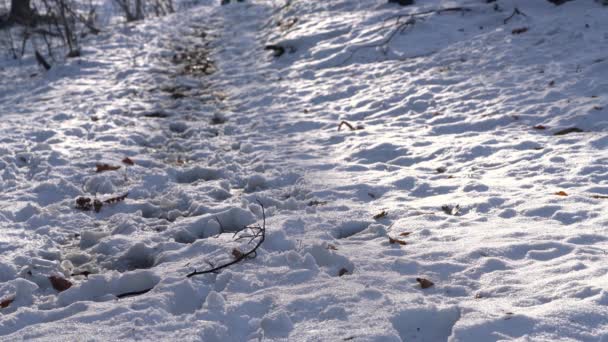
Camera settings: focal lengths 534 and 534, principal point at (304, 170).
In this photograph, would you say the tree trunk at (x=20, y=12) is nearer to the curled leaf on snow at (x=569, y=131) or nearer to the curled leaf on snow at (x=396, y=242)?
the curled leaf on snow at (x=569, y=131)

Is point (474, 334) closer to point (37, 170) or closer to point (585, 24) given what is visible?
point (37, 170)

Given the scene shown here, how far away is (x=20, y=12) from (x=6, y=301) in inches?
492

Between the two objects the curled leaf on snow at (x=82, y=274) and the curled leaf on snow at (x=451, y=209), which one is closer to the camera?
the curled leaf on snow at (x=82, y=274)

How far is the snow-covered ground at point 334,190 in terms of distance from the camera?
8.91 feet

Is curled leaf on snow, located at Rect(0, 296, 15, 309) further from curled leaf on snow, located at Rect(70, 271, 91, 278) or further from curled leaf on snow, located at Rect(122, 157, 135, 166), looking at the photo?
curled leaf on snow, located at Rect(122, 157, 135, 166)

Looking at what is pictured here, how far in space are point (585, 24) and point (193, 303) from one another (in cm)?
689

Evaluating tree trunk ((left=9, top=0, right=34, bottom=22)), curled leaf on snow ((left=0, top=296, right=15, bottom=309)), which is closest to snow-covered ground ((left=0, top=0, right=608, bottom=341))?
curled leaf on snow ((left=0, top=296, right=15, bottom=309))

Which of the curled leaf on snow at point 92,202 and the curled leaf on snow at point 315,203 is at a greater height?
the curled leaf on snow at point 92,202

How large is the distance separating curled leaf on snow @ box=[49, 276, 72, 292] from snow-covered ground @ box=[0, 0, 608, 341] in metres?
0.03

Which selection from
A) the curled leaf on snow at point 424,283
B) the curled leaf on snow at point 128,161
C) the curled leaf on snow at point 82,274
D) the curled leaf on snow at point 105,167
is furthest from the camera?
the curled leaf on snow at point 128,161

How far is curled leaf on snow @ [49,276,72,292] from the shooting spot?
10.3 ft

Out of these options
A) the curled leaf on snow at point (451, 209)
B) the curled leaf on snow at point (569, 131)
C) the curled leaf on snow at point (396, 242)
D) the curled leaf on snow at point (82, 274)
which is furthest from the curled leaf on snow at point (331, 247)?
the curled leaf on snow at point (569, 131)

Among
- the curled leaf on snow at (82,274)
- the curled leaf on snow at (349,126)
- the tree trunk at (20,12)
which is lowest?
the curled leaf on snow at (82,274)

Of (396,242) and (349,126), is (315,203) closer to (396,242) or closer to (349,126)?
(396,242)
